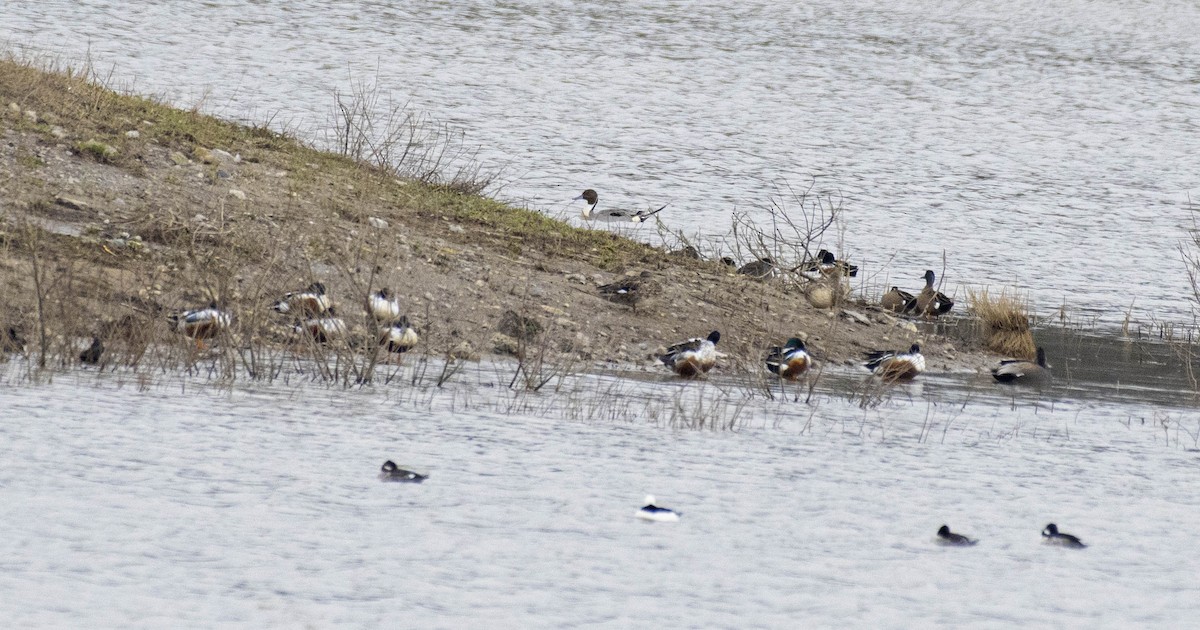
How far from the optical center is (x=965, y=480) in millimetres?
8477

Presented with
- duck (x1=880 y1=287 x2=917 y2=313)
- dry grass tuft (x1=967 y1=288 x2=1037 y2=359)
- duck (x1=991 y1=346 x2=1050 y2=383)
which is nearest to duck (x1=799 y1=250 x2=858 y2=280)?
duck (x1=880 y1=287 x2=917 y2=313)

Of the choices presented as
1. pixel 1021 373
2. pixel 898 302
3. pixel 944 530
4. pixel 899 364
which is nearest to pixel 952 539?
pixel 944 530

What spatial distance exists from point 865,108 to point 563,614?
74.6 ft

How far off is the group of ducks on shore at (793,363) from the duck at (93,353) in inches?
175

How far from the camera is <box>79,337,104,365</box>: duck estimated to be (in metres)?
9.91

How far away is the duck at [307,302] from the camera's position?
413 inches

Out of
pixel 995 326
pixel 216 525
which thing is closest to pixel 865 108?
pixel 995 326

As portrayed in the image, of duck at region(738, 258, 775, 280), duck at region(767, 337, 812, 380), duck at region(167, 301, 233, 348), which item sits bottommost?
duck at region(167, 301, 233, 348)

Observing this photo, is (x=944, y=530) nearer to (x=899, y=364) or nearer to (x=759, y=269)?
(x=899, y=364)

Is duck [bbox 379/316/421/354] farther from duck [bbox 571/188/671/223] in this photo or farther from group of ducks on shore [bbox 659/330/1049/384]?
duck [bbox 571/188/671/223]

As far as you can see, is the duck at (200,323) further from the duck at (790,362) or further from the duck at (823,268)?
the duck at (823,268)

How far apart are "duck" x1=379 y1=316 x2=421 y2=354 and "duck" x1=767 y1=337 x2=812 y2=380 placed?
2.90 meters

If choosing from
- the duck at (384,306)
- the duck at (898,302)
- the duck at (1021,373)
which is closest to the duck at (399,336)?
the duck at (384,306)

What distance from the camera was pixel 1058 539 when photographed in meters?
7.09
